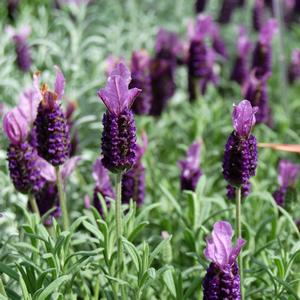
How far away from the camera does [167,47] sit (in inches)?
166

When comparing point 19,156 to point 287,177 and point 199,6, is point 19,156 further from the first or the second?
point 199,6

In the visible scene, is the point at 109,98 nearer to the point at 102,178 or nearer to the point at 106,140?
the point at 106,140

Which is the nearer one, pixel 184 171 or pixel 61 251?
pixel 61 251

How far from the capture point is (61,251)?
2006 mm

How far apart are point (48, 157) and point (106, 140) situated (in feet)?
0.89

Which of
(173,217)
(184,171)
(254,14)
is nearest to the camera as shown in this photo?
(184,171)

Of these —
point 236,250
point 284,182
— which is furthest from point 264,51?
point 236,250

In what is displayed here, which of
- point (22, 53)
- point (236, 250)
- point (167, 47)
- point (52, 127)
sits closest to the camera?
point (236, 250)

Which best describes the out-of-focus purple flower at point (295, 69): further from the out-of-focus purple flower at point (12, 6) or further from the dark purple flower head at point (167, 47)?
the out-of-focus purple flower at point (12, 6)

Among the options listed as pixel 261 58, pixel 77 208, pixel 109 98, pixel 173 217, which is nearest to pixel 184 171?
pixel 173 217

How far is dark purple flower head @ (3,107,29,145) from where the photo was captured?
83.0 inches

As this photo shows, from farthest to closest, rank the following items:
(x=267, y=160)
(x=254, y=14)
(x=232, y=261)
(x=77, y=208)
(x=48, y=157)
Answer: (x=254, y=14)
(x=267, y=160)
(x=77, y=208)
(x=48, y=157)
(x=232, y=261)

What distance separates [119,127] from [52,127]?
29cm

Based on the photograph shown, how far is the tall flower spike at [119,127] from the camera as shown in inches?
68.7
